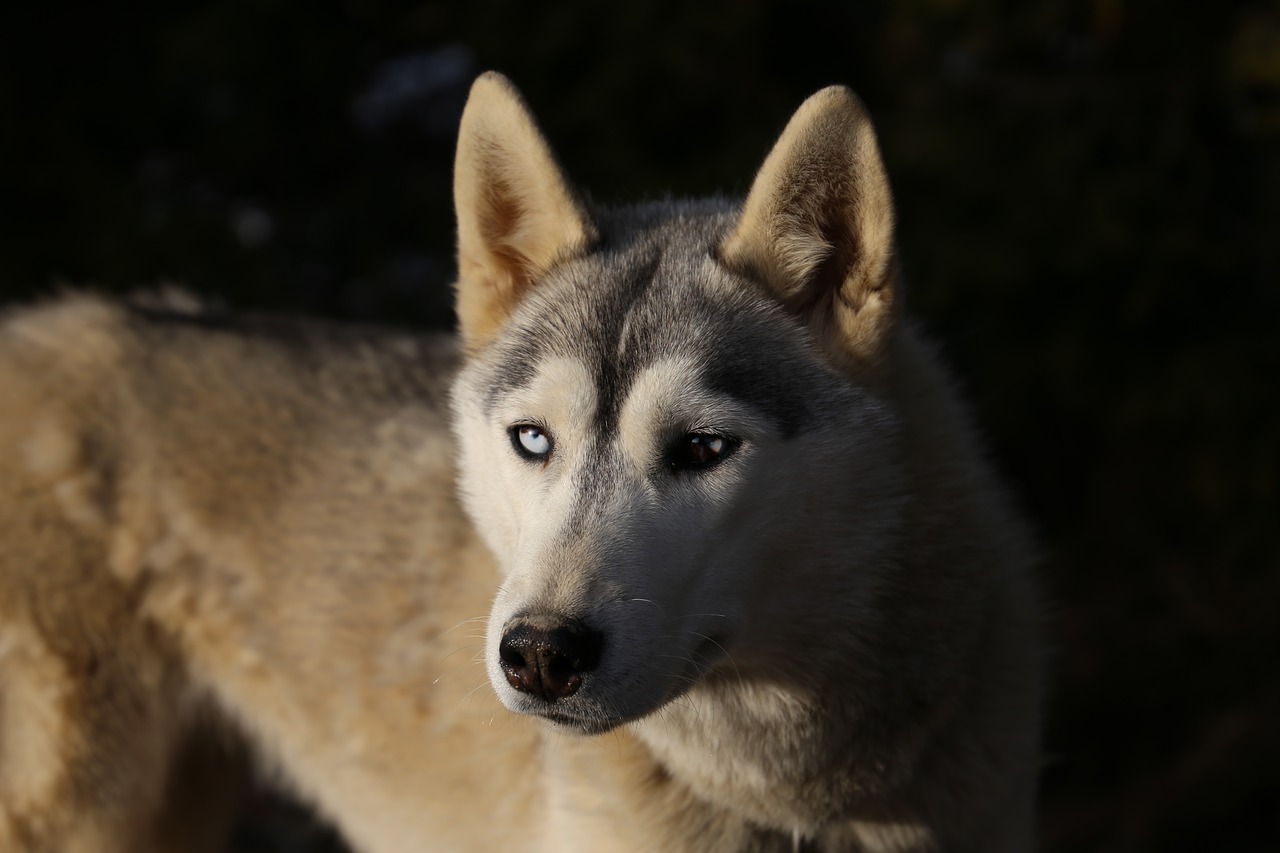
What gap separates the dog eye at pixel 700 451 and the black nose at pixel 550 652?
14.6 inches

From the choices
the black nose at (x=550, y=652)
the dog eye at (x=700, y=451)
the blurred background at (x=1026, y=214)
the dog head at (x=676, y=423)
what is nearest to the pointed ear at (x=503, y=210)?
the dog head at (x=676, y=423)

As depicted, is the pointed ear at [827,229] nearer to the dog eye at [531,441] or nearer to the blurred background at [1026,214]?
the dog eye at [531,441]

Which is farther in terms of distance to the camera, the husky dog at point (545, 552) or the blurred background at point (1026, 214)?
the blurred background at point (1026, 214)

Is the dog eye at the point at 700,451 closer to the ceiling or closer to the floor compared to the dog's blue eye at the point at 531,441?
closer to the ceiling

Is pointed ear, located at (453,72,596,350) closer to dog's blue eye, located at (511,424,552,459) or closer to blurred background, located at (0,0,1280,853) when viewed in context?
dog's blue eye, located at (511,424,552,459)

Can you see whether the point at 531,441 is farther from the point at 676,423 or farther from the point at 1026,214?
Result: the point at 1026,214

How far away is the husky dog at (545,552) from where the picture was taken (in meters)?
2.21

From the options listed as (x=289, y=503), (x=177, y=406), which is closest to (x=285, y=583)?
(x=289, y=503)

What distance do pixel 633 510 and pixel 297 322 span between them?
192 centimetres

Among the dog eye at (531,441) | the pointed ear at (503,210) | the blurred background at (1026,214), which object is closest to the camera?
the dog eye at (531,441)

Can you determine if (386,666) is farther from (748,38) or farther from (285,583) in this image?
(748,38)

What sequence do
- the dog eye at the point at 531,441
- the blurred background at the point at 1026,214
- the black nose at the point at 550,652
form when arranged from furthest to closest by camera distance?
the blurred background at the point at 1026,214
the dog eye at the point at 531,441
the black nose at the point at 550,652

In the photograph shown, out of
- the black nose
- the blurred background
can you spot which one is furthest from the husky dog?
the blurred background

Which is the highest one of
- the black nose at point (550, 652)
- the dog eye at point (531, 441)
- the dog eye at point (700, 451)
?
the dog eye at point (700, 451)
